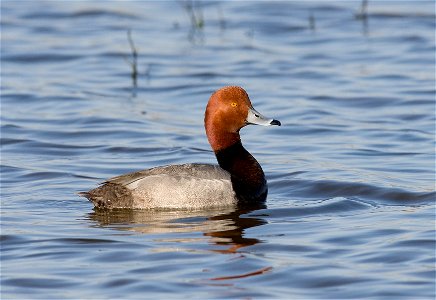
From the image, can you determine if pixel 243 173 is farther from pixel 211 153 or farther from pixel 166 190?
pixel 211 153

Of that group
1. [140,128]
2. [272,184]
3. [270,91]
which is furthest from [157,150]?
[270,91]

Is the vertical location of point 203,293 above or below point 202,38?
below

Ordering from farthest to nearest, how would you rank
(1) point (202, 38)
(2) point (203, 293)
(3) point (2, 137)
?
(1) point (202, 38), (3) point (2, 137), (2) point (203, 293)

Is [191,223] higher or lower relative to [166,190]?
lower

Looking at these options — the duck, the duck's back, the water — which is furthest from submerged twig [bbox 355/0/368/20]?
the duck's back

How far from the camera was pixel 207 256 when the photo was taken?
9055mm

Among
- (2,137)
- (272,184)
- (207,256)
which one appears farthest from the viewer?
(2,137)

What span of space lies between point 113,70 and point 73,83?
119 cm

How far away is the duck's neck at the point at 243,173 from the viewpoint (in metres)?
10.9

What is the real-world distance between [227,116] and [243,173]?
61 centimetres

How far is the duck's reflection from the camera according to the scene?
9648 mm

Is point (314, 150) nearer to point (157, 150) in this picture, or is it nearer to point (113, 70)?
point (157, 150)

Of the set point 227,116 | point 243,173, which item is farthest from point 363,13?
point 243,173

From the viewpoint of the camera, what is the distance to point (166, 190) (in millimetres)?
10609
